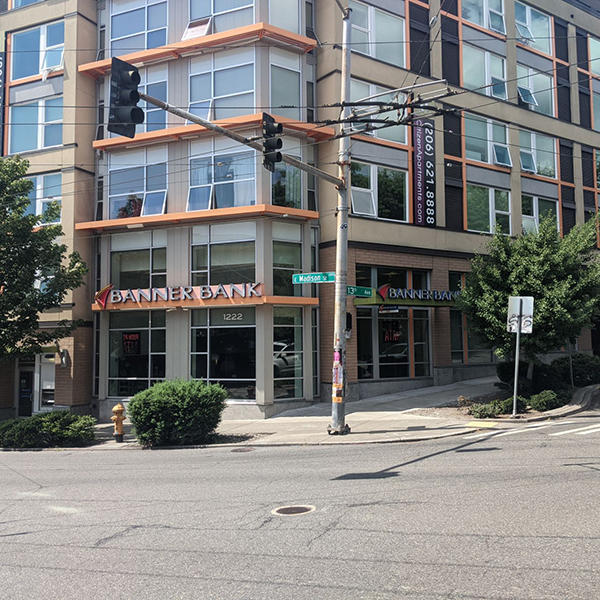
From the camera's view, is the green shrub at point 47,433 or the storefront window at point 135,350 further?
the storefront window at point 135,350

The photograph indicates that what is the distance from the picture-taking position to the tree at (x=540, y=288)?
55.2 feet

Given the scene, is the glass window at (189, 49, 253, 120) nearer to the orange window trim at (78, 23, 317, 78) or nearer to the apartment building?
the orange window trim at (78, 23, 317, 78)

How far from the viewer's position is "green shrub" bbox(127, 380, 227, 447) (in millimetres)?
14570


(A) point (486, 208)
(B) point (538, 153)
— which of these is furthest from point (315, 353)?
(B) point (538, 153)

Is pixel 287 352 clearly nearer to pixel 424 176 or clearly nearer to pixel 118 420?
pixel 118 420

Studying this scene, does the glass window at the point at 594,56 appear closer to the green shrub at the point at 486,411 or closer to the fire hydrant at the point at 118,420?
the green shrub at the point at 486,411

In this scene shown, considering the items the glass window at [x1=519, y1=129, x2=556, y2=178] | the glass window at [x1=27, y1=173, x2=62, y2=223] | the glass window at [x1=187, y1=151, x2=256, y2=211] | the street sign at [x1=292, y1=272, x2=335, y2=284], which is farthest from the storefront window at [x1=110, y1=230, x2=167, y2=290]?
the glass window at [x1=519, y1=129, x2=556, y2=178]

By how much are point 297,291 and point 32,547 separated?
14386 mm

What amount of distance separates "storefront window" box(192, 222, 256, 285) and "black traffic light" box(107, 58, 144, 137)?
1064 centimetres

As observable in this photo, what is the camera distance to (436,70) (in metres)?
23.9

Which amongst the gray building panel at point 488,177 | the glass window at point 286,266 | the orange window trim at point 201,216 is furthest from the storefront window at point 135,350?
the gray building panel at point 488,177

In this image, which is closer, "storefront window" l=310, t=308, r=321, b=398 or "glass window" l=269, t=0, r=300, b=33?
"glass window" l=269, t=0, r=300, b=33

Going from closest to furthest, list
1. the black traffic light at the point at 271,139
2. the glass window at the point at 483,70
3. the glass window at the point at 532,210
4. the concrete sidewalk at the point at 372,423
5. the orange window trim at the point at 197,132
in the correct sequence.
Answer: the black traffic light at the point at 271,139, the concrete sidewalk at the point at 372,423, the orange window trim at the point at 197,132, the glass window at the point at 483,70, the glass window at the point at 532,210

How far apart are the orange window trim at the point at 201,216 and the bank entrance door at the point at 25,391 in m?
6.26
